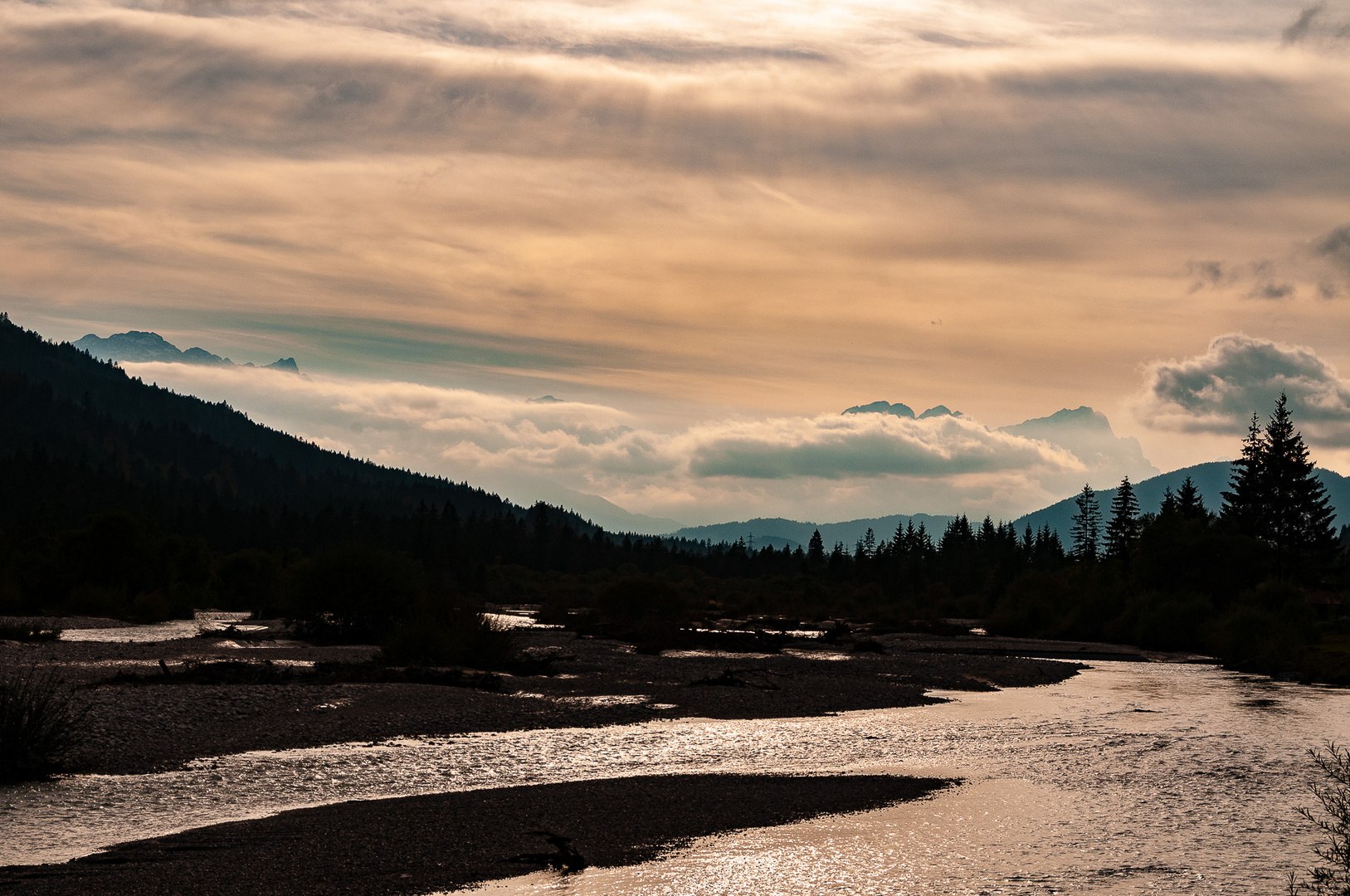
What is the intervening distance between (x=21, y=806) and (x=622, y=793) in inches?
390

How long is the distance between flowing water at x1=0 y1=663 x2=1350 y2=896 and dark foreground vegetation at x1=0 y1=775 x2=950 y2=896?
0.73 metres

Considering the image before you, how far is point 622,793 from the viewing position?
20266 millimetres

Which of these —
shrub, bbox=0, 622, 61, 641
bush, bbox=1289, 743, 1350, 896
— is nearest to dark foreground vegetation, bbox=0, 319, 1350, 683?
shrub, bbox=0, 622, 61, 641

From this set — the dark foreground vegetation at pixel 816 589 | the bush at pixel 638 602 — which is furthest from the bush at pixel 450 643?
the bush at pixel 638 602

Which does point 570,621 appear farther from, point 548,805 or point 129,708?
point 548,805

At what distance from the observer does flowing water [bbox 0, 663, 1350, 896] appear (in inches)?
598

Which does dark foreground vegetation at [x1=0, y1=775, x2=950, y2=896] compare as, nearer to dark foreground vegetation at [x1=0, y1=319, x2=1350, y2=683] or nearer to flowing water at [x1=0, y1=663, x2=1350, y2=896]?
flowing water at [x1=0, y1=663, x2=1350, y2=896]

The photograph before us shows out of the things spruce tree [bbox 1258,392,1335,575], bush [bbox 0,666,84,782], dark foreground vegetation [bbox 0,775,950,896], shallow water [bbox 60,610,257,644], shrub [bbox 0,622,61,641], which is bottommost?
shallow water [bbox 60,610,257,644]

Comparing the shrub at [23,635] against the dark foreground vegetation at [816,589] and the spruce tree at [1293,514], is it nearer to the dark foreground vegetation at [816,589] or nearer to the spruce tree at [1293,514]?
the dark foreground vegetation at [816,589]

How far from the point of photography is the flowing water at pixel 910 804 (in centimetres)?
1518

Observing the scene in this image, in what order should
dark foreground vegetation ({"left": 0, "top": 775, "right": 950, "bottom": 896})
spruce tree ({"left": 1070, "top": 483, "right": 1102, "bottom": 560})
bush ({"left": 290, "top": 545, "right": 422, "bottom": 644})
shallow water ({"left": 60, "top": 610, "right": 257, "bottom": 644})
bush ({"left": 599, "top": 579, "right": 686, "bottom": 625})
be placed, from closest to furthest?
dark foreground vegetation ({"left": 0, "top": 775, "right": 950, "bottom": 896})
bush ({"left": 290, "top": 545, "right": 422, "bottom": 644})
shallow water ({"left": 60, "top": 610, "right": 257, "bottom": 644})
bush ({"left": 599, "top": 579, "right": 686, "bottom": 625})
spruce tree ({"left": 1070, "top": 483, "right": 1102, "bottom": 560})

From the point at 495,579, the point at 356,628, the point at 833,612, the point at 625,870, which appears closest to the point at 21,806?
the point at 625,870

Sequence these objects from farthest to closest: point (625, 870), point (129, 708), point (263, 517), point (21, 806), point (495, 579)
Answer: point (263, 517), point (495, 579), point (129, 708), point (21, 806), point (625, 870)

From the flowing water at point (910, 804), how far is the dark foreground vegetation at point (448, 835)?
727mm
